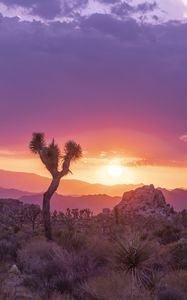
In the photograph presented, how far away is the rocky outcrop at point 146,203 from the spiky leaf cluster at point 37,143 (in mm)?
29734

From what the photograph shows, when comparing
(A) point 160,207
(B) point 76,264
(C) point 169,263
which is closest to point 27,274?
(B) point 76,264

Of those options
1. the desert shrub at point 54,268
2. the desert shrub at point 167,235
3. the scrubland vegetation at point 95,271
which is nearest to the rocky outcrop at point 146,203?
the desert shrub at point 167,235

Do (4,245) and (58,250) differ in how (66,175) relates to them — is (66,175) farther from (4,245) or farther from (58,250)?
(58,250)

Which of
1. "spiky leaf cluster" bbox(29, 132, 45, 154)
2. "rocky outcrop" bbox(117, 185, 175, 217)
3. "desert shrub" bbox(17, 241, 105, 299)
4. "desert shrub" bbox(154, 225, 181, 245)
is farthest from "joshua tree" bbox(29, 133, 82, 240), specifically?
"rocky outcrop" bbox(117, 185, 175, 217)

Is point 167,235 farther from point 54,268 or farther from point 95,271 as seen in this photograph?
point 54,268

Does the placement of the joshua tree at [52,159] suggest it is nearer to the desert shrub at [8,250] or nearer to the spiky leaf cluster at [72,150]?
the spiky leaf cluster at [72,150]

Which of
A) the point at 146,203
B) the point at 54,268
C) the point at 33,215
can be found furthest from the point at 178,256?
the point at 146,203

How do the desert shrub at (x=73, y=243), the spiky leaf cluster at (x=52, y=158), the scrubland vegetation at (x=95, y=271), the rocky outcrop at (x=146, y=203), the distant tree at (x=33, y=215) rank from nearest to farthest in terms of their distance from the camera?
1. the scrubland vegetation at (x=95, y=271)
2. the desert shrub at (x=73, y=243)
3. the spiky leaf cluster at (x=52, y=158)
4. the distant tree at (x=33, y=215)
5. the rocky outcrop at (x=146, y=203)

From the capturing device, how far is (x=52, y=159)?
30.4 meters

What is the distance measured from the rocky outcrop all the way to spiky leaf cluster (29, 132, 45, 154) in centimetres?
2973

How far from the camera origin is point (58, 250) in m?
17.5

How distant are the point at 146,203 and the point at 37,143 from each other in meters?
33.1

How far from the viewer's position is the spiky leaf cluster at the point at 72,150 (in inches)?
1224

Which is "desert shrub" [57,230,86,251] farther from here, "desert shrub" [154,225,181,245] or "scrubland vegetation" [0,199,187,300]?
"desert shrub" [154,225,181,245]
